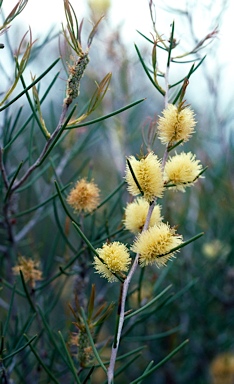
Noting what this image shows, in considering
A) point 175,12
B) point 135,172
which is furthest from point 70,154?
point 135,172

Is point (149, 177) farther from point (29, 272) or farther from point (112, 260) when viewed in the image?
point (29, 272)

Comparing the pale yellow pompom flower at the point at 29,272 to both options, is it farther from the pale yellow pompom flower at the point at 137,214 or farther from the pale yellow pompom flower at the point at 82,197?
the pale yellow pompom flower at the point at 137,214

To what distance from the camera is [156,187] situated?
1.44 feet

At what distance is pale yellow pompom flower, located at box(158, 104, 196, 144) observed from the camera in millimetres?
447

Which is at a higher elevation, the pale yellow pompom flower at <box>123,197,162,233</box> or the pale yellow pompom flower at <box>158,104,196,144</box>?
the pale yellow pompom flower at <box>158,104,196,144</box>

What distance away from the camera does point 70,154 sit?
85 cm

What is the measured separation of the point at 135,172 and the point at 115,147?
89 centimetres

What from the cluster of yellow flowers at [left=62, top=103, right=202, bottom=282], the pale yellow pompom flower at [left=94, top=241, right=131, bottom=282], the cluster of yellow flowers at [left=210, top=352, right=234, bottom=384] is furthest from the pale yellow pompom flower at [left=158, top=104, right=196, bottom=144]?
the cluster of yellow flowers at [left=210, top=352, right=234, bottom=384]

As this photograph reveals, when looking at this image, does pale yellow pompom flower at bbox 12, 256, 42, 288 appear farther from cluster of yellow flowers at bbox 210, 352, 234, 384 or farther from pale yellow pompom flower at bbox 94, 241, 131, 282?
cluster of yellow flowers at bbox 210, 352, 234, 384

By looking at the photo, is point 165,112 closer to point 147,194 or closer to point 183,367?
point 147,194

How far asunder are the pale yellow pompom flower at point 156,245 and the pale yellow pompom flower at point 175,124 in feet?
0.28

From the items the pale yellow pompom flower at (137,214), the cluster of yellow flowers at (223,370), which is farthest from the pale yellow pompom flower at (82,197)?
the cluster of yellow flowers at (223,370)

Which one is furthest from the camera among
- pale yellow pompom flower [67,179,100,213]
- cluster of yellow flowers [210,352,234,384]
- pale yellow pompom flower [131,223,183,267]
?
cluster of yellow flowers [210,352,234,384]

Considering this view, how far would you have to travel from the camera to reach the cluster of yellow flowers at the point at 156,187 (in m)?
0.43
